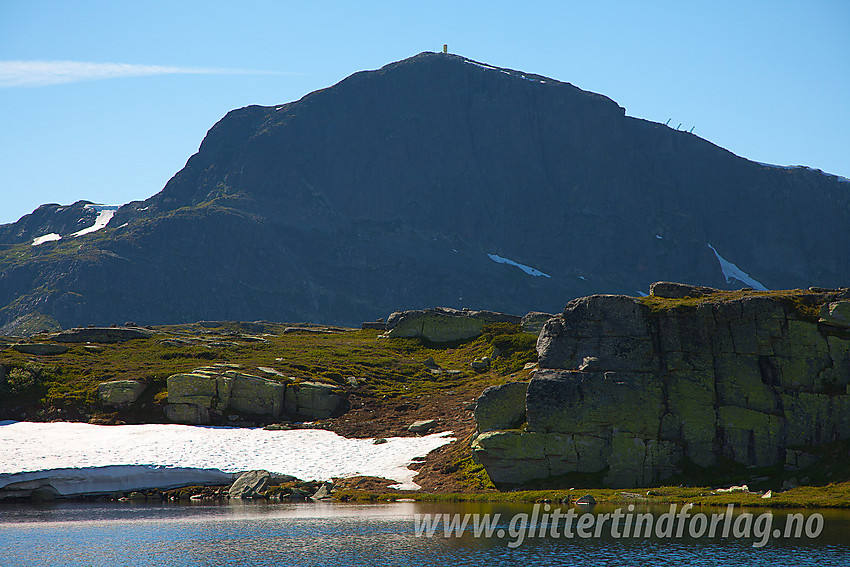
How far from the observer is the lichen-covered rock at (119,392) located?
76.7m

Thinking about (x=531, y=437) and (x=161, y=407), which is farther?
(x=161, y=407)

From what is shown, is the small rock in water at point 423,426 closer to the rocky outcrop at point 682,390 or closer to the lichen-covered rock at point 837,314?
the rocky outcrop at point 682,390

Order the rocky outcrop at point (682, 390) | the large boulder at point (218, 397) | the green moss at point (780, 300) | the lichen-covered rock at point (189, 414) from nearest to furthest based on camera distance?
the rocky outcrop at point (682, 390) < the green moss at point (780, 300) < the lichen-covered rock at point (189, 414) < the large boulder at point (218, 397)

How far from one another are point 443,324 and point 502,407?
183 feet

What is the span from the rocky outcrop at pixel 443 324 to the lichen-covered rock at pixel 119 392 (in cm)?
4434

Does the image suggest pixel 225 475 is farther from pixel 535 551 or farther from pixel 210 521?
pixel 535 551

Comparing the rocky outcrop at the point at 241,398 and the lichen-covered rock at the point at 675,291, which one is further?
the rocky outcrop at the point at 241,398

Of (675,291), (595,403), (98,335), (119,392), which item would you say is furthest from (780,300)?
(98,335)

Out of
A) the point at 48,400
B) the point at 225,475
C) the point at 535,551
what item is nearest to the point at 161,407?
the point at 48,400

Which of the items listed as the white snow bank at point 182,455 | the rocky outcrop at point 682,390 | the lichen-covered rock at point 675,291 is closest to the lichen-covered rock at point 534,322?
the white snow bank at point 182,455

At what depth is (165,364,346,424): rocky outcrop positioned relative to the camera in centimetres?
7456

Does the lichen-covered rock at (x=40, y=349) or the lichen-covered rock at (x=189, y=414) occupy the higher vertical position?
the lichen-covered rock at (x=40, y=349)

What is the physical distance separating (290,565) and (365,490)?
21240 mm

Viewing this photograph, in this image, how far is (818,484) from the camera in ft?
148
